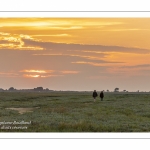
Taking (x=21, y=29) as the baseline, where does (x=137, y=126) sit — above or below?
below

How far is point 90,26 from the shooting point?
1241 inches
